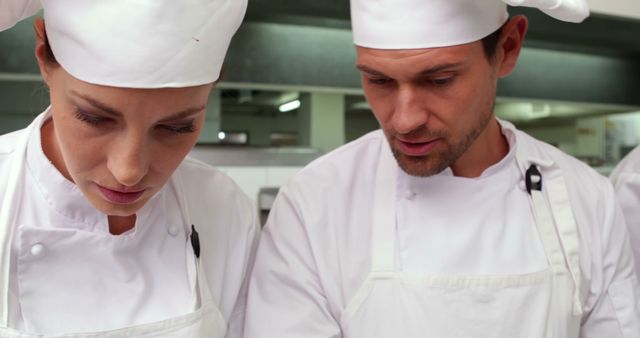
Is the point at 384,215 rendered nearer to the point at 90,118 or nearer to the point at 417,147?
the point at 417,147

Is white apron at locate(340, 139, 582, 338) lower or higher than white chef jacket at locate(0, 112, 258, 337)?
A: lower

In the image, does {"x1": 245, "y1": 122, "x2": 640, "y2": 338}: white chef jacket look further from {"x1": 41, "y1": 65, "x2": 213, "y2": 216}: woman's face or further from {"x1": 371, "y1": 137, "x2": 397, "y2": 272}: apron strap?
{"x1": 41, "y1": 65, "x2": 213, "y2": 216}: woman's face

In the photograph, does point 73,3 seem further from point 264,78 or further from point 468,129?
point 264,78

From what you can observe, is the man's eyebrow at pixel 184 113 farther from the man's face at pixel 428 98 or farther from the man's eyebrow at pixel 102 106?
the man's face at pixel 428 98

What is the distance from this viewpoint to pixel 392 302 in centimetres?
93

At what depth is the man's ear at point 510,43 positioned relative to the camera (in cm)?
104

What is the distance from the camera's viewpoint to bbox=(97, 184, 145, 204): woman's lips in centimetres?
77

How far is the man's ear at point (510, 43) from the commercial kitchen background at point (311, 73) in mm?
723

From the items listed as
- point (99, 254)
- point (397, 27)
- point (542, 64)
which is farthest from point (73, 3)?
point (542, 64)

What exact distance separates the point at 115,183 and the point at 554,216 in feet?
2.44

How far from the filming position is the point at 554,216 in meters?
1.02

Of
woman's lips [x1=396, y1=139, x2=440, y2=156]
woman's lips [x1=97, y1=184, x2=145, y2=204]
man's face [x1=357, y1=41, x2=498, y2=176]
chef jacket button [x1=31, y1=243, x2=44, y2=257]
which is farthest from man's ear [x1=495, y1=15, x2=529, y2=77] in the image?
chef jacket button [x1=31, y1=243, x2=44, y2=257]

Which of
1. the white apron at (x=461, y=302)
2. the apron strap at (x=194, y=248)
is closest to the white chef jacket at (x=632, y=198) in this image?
the white apron at (x=461, y=302)

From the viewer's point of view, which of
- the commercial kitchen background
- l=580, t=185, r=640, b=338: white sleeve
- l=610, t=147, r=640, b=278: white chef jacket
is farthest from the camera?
the commercial kitchen background
